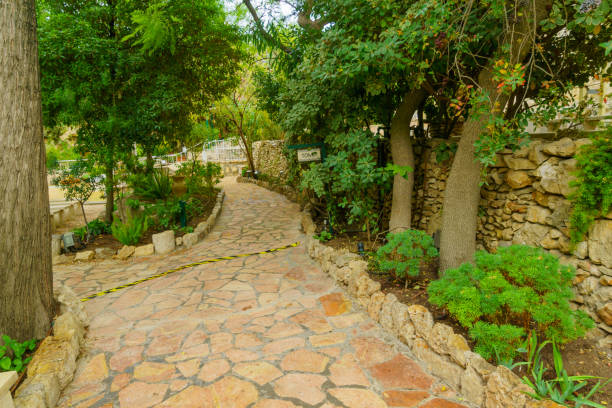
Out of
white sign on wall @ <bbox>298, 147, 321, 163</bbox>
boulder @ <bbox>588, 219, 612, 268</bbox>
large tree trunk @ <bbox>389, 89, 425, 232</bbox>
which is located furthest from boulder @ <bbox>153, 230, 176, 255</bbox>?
boulder @ <bbox>588, 219, 612, 268</bbox>

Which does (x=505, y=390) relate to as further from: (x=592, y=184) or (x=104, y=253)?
(x=104, y=253)

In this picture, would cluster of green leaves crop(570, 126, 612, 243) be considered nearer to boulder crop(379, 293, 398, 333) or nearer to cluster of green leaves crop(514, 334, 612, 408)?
cluster of green leaves crop(514, 334, 612, 408)

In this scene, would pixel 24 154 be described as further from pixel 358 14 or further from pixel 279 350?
pixel 358 14

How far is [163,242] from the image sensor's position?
6367mm

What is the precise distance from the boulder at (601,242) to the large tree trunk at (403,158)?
2.07 meters

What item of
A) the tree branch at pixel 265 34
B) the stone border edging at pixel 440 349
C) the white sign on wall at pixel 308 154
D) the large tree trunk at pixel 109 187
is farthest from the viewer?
the large tree trunk at pixel 109 187

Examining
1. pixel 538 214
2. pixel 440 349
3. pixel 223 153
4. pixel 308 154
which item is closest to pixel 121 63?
pixel 308 154

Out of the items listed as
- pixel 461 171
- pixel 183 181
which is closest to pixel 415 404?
pixel 461 171

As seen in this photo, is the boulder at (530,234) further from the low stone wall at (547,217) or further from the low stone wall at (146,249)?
the low stone wall at (146,249)

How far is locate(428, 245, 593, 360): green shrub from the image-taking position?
7.98ft

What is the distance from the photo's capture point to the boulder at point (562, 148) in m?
3.34

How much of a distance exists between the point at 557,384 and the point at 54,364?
3737 mm

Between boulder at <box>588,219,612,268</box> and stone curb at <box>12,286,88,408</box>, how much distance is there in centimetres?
449

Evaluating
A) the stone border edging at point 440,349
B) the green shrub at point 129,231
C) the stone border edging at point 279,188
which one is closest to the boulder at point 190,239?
the green shrub at point 129,231
